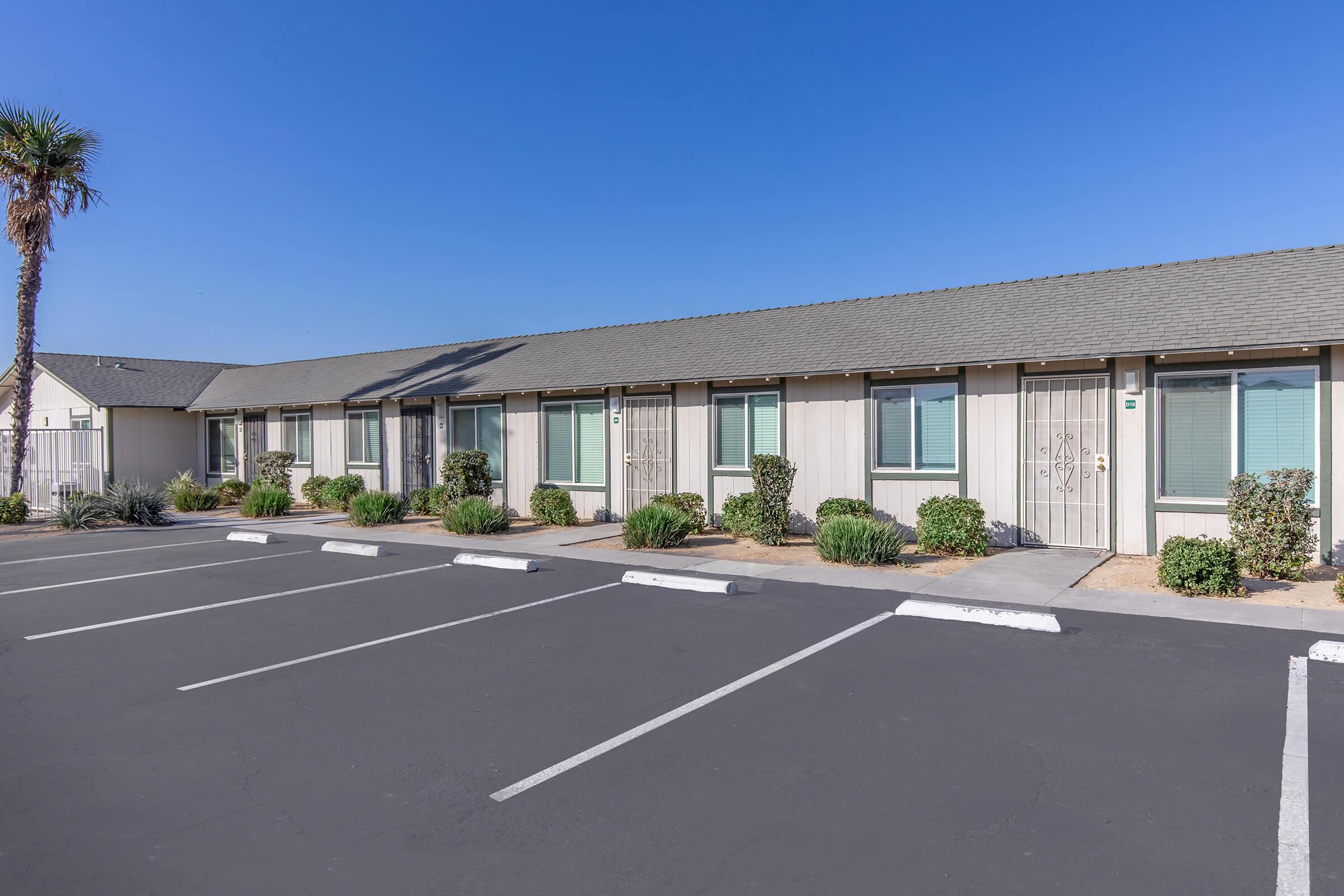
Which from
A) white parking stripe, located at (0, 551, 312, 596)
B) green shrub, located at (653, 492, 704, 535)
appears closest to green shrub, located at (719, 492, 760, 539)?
green shrub, located at (653, 492, 704, 535)

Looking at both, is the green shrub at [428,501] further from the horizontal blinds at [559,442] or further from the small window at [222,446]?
the small window at [222,446]

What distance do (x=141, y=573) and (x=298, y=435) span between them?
12950mm

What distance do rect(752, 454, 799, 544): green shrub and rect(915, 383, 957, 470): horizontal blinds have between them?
7.02 ft

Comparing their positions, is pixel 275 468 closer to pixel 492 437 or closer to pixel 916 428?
pixel 492 437

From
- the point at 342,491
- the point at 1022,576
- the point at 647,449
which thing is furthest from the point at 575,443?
the point at 1022,576

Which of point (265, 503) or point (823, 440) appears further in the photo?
point (265, 503)

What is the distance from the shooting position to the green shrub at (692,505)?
15.4 meters

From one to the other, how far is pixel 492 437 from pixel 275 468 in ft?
26.3

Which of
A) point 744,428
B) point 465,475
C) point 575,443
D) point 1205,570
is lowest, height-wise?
point 1205,570

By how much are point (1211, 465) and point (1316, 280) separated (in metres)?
2.95

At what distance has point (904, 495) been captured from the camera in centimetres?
1389

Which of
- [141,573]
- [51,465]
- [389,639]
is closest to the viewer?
[389,639]

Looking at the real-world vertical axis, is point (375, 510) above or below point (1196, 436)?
below

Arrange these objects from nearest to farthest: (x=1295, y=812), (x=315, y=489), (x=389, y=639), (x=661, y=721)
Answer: (x=1295, y=812)
(x=661, y=721)
(x=389, y=639)
(x=315, y=489)
